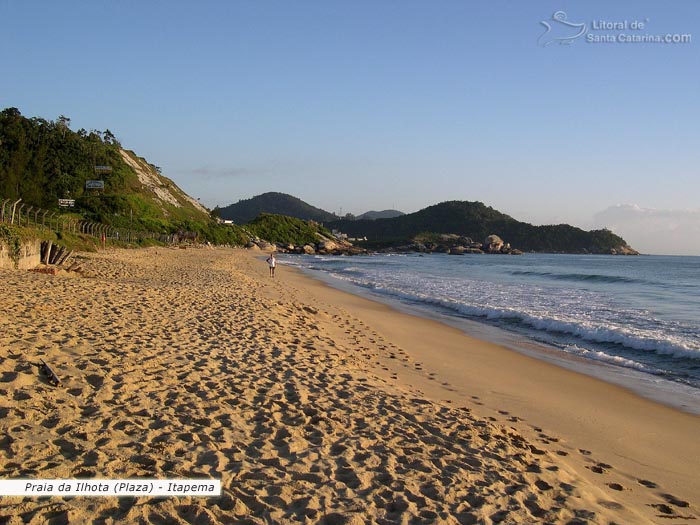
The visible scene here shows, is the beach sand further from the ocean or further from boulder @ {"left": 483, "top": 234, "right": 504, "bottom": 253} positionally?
boulder @ {"left": 483, "top": 234, "right": 504, "bottom": 253}

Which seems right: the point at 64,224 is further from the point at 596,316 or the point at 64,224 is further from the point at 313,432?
the point at 313,432

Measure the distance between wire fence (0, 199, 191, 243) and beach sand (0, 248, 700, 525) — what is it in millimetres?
18104

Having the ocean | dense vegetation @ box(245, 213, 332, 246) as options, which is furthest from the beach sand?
dense vegetation @ box(245, 213, 332, 246)

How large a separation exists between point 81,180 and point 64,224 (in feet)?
218

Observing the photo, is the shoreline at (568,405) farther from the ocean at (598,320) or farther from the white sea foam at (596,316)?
the white sea foam at (596,316)

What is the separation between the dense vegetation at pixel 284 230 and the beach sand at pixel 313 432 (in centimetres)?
13694

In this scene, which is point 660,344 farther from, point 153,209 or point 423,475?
point 153,209

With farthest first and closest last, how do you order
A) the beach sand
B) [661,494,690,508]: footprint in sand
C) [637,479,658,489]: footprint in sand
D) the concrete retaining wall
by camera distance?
the concrete retaining wall, [637,479,658,489]: footprint in sand, [661,494,690,508]: footprint in sand, the beach sand

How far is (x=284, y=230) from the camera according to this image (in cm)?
15525

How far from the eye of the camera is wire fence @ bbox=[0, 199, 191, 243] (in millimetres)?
26172

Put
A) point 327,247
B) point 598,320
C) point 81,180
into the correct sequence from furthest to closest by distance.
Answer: point 327,247, point 81,180, point 598,320

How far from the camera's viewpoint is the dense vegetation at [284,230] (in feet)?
488

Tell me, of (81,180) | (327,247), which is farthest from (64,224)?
(327,247)

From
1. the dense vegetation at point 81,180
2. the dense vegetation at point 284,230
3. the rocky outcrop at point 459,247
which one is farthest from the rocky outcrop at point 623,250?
the dense vegetation at point 81,180
